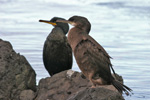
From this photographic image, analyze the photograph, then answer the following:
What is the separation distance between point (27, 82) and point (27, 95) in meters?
0.29

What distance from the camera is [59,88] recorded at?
324 inches

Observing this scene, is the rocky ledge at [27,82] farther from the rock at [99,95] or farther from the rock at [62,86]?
the rock at [99,95]

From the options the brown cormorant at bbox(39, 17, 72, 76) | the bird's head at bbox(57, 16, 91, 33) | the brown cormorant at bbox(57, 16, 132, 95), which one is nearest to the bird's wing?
the brown cormorant at bbox(57, 16, 132, 95)

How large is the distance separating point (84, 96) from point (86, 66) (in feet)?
2.78

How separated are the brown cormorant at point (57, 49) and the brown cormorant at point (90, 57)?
3131mm

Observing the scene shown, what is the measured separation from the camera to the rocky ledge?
798 centimetres

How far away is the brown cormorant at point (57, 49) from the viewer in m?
9.04

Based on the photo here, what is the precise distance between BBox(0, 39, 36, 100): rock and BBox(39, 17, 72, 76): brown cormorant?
79 cm

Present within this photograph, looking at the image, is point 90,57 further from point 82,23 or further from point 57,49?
point 57,49

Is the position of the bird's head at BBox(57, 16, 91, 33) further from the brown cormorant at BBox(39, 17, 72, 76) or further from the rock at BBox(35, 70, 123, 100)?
the brown cormorant at BBox(39, 17, 72, 76)

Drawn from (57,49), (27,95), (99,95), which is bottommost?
(27,95)

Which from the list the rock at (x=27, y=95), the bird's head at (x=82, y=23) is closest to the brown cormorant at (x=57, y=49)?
the rock at (x=27, y=95)

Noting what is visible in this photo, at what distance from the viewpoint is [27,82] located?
8344mm

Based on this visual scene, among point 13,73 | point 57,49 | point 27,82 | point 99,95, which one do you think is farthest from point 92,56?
point 57,49
